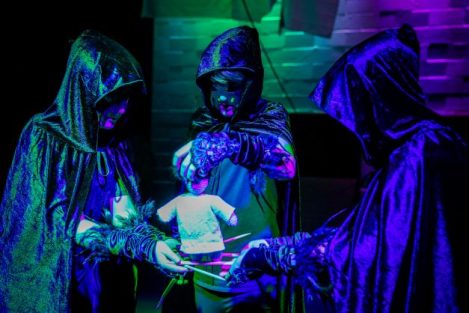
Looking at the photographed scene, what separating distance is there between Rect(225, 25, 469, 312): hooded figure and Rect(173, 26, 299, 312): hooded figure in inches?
16.6

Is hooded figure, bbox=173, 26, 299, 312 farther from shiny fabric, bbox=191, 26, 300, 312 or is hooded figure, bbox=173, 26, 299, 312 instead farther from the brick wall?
the brick wall

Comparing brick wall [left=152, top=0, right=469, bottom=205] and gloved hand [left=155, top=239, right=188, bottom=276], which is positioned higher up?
brick wall [left=152, top=0, right=469, bottom=205]

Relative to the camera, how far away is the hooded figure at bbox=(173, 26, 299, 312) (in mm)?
2256

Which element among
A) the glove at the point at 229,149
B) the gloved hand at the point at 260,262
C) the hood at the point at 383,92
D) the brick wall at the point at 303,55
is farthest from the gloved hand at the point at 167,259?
the brick wall at the point at 303,55

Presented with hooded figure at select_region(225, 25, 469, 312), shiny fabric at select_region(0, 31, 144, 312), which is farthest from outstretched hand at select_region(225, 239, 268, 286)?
shiny fabric at select_region(0, 31, 144, 312)

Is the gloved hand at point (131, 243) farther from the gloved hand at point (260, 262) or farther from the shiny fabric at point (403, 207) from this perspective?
the shiny fabric at point (403, 207)

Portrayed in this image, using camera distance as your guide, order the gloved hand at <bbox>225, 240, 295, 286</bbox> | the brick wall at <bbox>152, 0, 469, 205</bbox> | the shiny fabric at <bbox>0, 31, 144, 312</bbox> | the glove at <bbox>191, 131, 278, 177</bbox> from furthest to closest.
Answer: the brick wall at <bbox>152, 0, 469, 205</bbox> → the shiny fabric at <bbox>0, 31, 144, 312</bbox> → the glove at <bbox>191, 131, 278, 177</bbox> → the gloved hand at <bbox>225, 240, 295, 286</bbox>

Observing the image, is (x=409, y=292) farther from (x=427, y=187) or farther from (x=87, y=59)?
(x=87, y=59)

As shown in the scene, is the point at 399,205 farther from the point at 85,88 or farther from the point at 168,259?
the point at 85,88

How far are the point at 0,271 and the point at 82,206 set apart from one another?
56cm

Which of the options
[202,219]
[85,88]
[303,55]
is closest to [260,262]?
[202,219]

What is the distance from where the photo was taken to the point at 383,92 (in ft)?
5.91

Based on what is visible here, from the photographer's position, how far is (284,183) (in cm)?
229

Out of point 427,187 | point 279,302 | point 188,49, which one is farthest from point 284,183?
point 188,49
